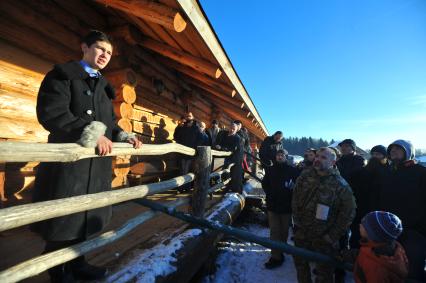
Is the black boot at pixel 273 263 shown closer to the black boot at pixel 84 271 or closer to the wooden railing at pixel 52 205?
the wooden railing at pixel 52 205

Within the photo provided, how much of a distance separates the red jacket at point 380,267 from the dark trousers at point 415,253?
962 mm

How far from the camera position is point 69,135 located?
1827 millimetres

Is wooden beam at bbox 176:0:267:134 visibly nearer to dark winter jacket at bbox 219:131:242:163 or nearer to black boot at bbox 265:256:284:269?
dark winter jacket at bbox 219:131:242:163

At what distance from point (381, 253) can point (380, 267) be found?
0.11 meters

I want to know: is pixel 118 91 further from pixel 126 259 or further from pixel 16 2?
pixel 126 259

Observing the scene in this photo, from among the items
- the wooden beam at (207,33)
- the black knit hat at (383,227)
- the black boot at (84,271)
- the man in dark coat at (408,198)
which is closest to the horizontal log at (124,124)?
the wooden beam at (207,33)

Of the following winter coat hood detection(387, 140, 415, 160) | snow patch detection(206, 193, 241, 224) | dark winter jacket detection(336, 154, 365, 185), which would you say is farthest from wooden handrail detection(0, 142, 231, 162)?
dark winter jacket detection(336, 154, 365, 185)

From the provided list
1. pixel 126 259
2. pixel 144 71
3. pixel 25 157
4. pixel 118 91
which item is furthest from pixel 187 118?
pixel 25 157

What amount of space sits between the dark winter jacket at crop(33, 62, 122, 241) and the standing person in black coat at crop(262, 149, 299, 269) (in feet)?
10.0

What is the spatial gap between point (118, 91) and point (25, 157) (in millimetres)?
3453

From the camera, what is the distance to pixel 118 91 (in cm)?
459

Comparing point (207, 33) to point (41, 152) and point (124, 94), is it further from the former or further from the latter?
point (41, 152)

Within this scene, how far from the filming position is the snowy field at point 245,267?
12.9ft

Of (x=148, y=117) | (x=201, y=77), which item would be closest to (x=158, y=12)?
(x=201, y=77)
